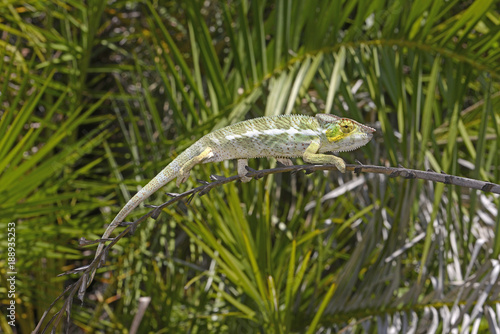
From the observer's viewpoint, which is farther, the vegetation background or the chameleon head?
the vegetation background

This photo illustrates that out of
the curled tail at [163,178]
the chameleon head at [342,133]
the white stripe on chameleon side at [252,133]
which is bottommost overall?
the curled tail at [163,178]

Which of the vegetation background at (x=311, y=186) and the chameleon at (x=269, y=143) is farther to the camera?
the vegetation background at (x=311, y=186)

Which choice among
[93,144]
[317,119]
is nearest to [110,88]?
[93,144]

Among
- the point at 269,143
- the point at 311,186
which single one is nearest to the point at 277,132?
the point at 269,143

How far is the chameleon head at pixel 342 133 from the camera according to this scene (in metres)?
0.61

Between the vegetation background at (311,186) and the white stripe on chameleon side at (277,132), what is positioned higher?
the white stripe on chameleon side at (277,132)

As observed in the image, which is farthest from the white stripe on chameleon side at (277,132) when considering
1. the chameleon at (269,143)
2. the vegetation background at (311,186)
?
the vegetation background at (311,186)

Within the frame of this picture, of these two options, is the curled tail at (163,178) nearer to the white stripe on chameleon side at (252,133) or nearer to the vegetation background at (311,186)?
the white stripe on chameleon side at (252,133)

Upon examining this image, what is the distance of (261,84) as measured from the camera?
1.41 meters

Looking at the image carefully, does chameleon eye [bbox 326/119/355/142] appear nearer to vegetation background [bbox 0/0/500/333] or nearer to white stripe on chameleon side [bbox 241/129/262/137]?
white stripe on chameleon side [bbox 241/129/262/137]

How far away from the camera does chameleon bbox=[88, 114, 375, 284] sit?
0.56 m

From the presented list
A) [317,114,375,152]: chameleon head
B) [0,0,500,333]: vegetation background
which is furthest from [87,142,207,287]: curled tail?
[0,0,500,333]: vegetation background

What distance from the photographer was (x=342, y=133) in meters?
0.62

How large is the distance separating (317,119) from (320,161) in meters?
0.06
